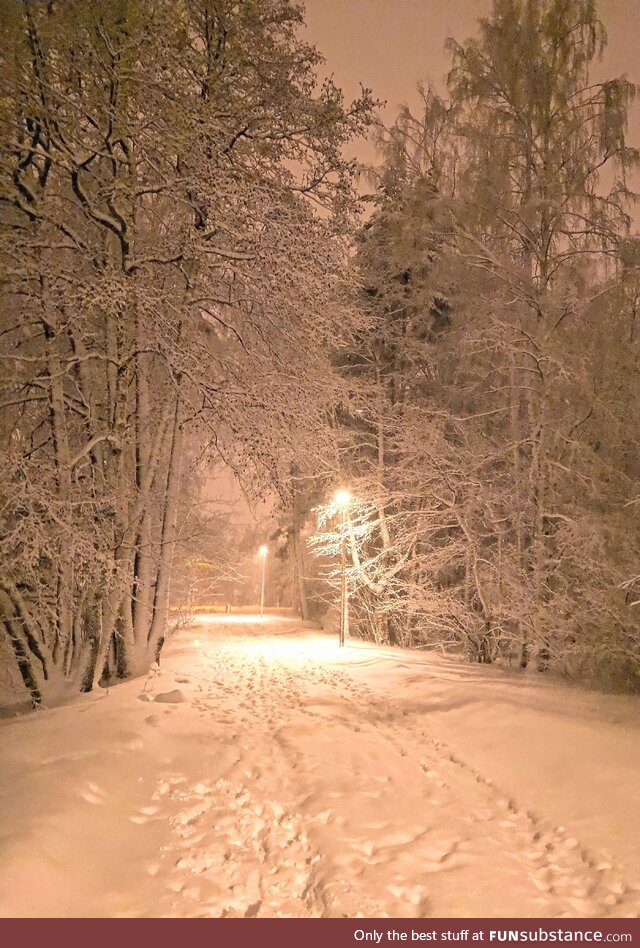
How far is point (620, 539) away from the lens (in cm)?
838

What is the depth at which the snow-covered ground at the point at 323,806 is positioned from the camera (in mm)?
Answer: 2945

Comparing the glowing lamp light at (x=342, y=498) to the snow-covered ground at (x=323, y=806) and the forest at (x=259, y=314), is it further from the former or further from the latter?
the snow-covered ground at (x=323, y=806)

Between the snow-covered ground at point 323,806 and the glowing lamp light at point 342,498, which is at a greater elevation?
the glowing lamp light at point 342,498

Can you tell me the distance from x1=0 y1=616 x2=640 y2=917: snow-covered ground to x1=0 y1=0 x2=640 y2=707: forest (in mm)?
1543

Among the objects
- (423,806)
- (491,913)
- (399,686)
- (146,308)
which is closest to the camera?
(491,913)

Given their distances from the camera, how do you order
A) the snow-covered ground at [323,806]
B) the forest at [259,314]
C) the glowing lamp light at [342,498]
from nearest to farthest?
the snow-covered ground at [323,806] < the forest at [259,314] < the glowing lamp light at [342,498]

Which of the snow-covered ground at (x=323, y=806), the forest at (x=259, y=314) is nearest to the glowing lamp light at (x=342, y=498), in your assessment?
the forest at (x=259, y=314)

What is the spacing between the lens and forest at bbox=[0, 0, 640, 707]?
5988 millimetres

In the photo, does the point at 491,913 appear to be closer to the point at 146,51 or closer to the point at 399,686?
the point at 399,686

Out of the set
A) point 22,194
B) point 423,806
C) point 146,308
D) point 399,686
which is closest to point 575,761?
point 423,806

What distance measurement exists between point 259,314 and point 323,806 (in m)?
5.92

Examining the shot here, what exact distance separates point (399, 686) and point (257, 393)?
4.62 metres

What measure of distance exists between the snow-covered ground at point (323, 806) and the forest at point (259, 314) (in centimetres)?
154

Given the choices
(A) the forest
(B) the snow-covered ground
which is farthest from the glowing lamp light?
(B) the snow-covered ground
